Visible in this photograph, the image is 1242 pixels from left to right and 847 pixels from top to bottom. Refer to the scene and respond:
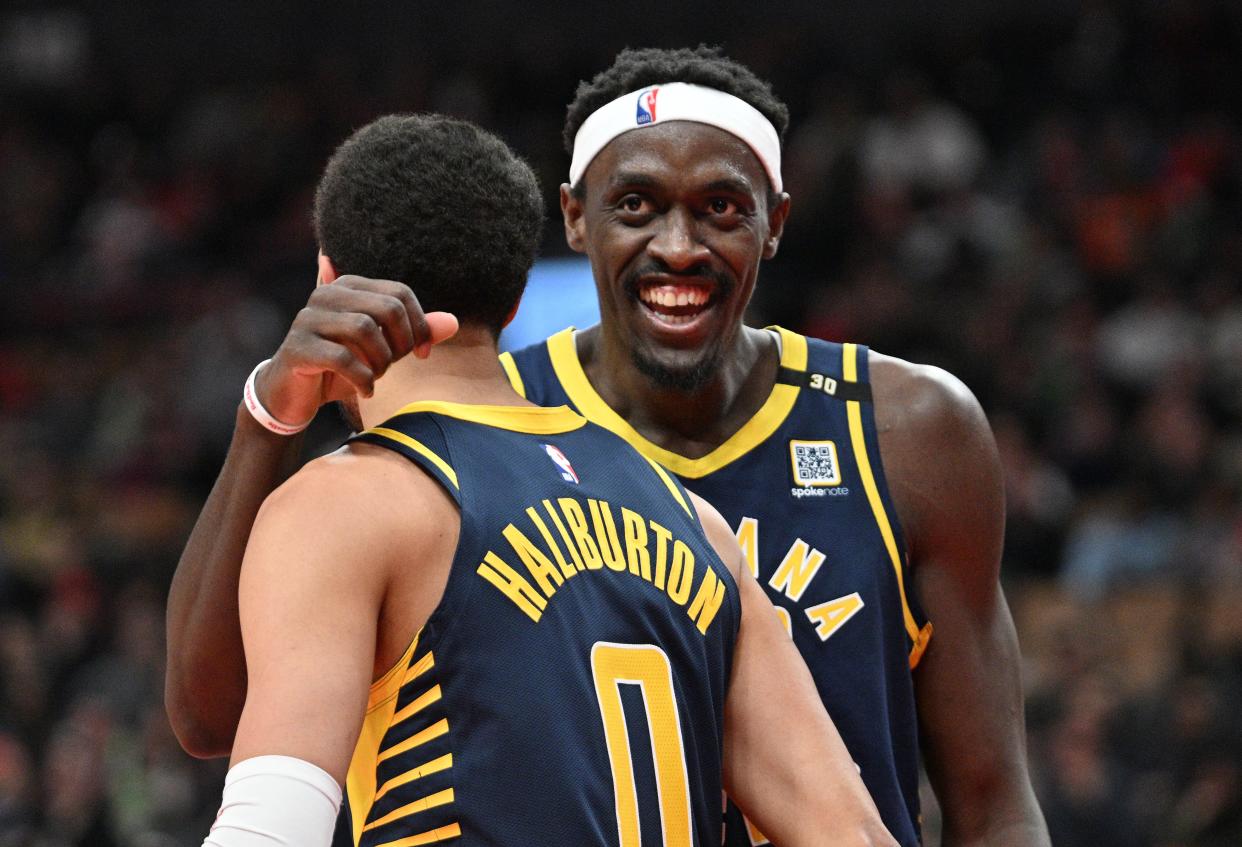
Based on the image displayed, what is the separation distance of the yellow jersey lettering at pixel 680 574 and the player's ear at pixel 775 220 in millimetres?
1366

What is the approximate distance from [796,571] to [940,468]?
0.39 metres

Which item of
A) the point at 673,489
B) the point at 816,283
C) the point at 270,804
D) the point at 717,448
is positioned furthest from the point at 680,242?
the point at 816,283

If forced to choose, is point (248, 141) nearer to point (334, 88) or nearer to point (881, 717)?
point (334, 88)

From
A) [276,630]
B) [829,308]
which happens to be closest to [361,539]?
[276,630]

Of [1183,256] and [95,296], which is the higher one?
[95,296]

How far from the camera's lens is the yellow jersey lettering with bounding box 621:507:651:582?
275 centimetres

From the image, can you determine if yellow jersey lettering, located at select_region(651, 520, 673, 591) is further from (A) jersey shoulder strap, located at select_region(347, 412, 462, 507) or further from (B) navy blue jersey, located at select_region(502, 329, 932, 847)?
(B) navy blue jersey, located at select_region(502, 329, 932, 847)

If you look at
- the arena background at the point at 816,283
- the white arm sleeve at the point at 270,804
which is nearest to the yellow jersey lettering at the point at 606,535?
the white arm sleeve at the point at 270,804

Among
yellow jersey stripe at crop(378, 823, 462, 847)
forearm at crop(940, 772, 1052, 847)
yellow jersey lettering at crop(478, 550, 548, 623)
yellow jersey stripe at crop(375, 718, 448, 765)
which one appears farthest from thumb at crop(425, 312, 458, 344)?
forearm at crop(940, 772, 1052, 847)

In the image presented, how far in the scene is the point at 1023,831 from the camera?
3857 mm

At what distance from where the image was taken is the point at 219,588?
2.72 m

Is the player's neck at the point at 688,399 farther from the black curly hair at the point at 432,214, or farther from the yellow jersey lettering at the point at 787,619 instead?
the black curly hair at the point at 432,214

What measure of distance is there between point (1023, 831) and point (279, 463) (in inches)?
77.7

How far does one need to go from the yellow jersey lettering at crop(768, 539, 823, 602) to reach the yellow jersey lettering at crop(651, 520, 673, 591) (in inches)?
41.0
